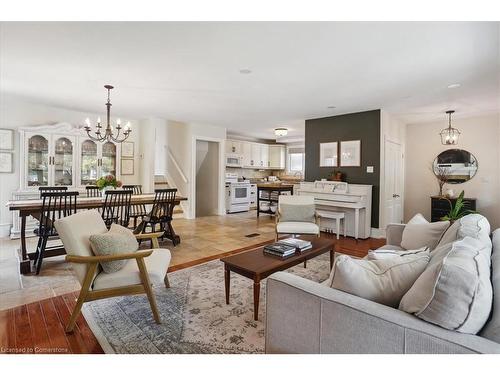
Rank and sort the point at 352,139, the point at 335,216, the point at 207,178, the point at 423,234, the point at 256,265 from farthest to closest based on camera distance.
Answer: the point at 207,178 → the point at 352,139 → the point at 335,216 → the point at 423,234 → the point at 256,265

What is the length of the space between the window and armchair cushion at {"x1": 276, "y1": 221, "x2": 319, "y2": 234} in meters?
6.01

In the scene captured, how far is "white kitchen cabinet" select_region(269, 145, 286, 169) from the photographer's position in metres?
9.72

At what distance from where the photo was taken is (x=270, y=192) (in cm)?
735

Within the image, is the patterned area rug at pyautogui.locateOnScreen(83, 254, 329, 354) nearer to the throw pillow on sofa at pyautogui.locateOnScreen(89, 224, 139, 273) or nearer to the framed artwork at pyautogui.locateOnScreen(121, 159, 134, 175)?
the throw pillow on sofa at pyautogui.locateOnScreen(89, 224, 139, 273)

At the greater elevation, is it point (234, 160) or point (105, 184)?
point (234, 160)

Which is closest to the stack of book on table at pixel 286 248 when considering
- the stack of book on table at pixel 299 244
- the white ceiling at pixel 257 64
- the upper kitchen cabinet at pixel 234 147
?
the stack of book on table at pixel 299 244

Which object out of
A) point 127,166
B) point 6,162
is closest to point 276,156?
point 127,166

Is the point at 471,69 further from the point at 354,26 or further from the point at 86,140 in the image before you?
the point at 86,140

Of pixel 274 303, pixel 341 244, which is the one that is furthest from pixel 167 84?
pixel 341 244

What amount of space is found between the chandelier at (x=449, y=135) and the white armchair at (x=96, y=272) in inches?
230

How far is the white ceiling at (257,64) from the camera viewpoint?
91.4 inches

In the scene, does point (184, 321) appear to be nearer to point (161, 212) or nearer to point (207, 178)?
point (161, 212)

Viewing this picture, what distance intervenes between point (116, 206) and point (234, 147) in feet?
16.8

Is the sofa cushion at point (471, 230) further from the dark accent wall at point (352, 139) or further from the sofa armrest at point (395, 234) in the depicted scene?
the dark accent wall at point (352, 139)
